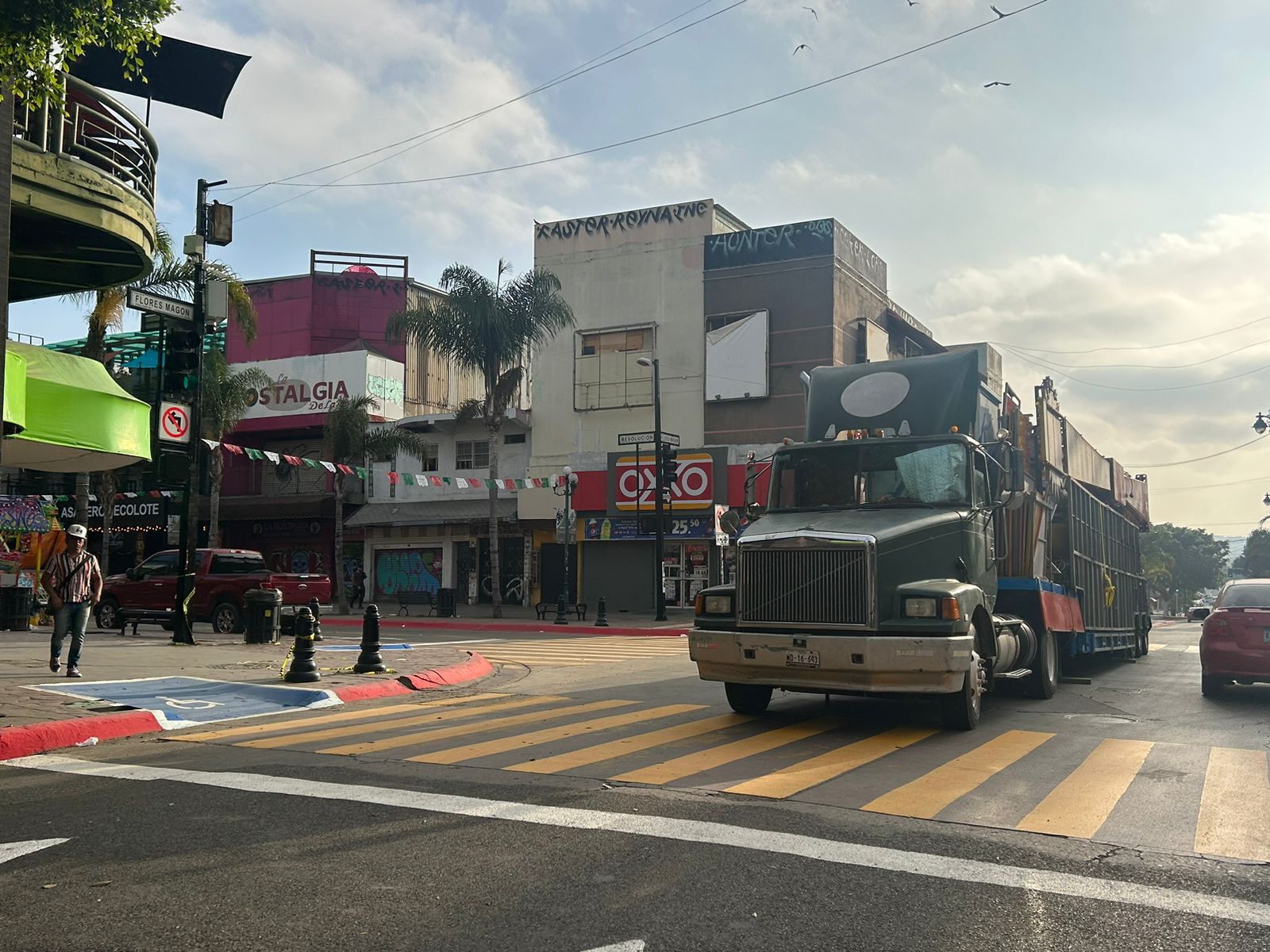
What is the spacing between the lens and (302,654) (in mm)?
12984

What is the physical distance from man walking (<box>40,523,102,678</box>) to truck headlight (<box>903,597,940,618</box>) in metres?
9.47

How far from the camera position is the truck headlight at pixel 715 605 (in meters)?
9.94

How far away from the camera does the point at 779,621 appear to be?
9.48 m

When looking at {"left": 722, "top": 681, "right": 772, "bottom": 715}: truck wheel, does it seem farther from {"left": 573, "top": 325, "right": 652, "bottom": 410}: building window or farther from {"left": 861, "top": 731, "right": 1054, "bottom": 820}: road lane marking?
{"left": 573, "top": 325, "right": 652, "bottom": 410}: building window

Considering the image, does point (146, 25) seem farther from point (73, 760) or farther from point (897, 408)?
point (897, 408)

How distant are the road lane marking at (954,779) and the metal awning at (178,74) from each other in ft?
46.9

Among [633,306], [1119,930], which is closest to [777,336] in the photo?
[633,306]

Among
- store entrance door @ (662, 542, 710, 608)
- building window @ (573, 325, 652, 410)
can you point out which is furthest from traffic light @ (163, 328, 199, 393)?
building window @ (573, 325, 652, 410)

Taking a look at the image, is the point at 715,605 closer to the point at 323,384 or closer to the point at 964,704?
the point at 964,704

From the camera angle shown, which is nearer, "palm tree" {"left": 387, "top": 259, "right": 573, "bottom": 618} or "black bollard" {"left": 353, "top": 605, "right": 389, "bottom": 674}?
"black bollard" {"left": 353, "top": 605, "right": 389, "bottom": 674}

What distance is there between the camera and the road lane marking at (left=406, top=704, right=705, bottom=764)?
8062mm

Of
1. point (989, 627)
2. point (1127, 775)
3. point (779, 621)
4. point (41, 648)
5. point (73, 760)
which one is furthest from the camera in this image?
point (41, 648)

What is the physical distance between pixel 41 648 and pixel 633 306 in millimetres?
28917

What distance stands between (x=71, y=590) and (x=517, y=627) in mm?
18461
